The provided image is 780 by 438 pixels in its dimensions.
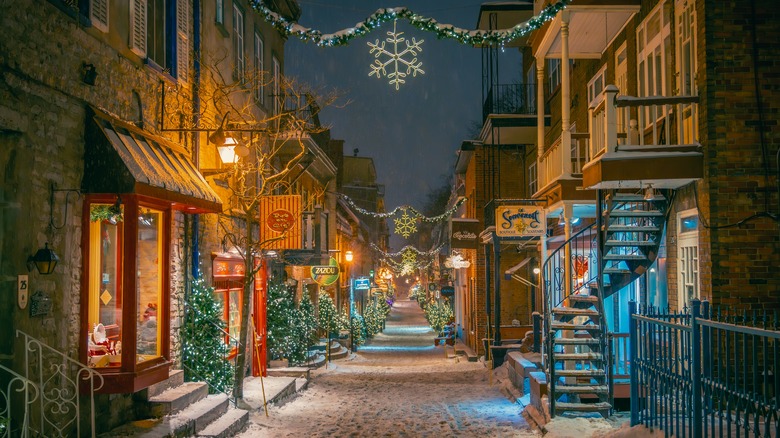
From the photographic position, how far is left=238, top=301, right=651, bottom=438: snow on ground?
1202cm

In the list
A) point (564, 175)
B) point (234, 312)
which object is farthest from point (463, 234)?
point (564, 175)

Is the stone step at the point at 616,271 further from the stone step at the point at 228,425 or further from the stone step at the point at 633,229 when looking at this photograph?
the stone step at the point at 228,425

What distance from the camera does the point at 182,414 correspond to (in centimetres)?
1097

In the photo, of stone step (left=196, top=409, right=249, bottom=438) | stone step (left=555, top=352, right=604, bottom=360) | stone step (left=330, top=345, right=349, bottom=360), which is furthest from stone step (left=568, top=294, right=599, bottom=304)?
stone step (left=330, top=345, right=349, bottom=360)

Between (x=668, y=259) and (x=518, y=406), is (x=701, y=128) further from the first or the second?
(x=518, y=406)

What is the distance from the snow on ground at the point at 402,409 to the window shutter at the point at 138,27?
20.8 feet

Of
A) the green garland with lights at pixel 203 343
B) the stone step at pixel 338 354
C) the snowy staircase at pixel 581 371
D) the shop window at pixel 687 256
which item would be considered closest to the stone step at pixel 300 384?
the green garland with lights at pixel 203 343

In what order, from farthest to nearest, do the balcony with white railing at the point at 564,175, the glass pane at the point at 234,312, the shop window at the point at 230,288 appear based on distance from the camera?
the glass pane at the point at 234,312 < the shop window at the point at 230,288 < the balcony with white railing at the point at 564,175

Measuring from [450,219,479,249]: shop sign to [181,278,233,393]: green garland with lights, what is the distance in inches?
576

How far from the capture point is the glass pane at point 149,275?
36.7ft

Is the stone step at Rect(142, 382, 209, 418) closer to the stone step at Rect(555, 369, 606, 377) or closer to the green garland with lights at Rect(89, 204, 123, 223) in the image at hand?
the green garland with lights at Rect(89, 204, 123, 223)

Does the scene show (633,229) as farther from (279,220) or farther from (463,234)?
(463,234)

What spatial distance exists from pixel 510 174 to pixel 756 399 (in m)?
24.4

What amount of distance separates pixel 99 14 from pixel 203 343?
6.12m
